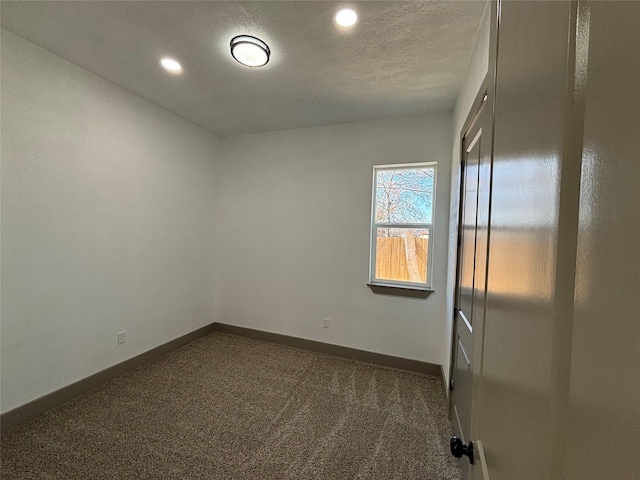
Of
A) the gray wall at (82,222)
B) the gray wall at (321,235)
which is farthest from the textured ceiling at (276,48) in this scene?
the gray wall at (321,235)

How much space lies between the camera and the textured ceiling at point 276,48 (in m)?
1.58

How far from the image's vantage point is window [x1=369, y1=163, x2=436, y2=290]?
295 cm

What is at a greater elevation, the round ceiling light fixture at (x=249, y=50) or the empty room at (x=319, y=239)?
the round ceiling light fixture at (x=249, y=50)

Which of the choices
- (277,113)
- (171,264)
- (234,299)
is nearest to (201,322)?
(234,299)

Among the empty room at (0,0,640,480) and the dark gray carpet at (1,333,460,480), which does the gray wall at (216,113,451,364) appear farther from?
the dark gray carpet at (1,333,460,480)

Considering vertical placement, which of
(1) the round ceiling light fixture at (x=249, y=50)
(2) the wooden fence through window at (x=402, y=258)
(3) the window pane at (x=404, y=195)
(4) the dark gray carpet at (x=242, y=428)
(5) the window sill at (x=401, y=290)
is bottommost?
(4) the dark gray carpet at (x=242, y=428)

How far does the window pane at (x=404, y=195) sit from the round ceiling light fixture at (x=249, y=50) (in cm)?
171

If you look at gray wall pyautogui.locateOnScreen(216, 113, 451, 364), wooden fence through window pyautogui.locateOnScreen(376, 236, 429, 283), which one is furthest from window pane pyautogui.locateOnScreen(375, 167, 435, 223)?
wooden fence through window pyautogui.locateOnScreen(376, 236, 429, 283)

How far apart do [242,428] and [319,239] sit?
201cm

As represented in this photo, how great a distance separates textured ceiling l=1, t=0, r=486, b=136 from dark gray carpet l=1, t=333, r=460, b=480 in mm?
2735

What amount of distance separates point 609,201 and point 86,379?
3.37 meters

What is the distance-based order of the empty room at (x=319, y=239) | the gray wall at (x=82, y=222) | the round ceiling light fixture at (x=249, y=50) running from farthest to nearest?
1. the gray wall at (x=82, y=222)
2. the round ceiling light fixture at (x=249, y=50)
3. the empty room at (x=319, y=239)

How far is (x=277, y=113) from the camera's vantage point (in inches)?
117

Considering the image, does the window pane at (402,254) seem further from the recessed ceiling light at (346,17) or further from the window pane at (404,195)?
the recessed ceiling light at (346,17)
